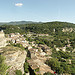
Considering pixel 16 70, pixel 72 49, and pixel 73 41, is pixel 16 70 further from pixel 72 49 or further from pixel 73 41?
pixel 73 41

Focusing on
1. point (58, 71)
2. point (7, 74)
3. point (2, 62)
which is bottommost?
point (58, 71)

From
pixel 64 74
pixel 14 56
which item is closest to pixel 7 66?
pixel 14 56

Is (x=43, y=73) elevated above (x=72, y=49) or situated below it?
above

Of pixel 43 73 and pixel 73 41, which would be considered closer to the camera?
pixel 43 73

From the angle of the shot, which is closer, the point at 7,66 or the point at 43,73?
the point at 7,66

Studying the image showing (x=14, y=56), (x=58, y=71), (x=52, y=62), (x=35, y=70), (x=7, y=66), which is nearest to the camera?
(x=7, y=66)

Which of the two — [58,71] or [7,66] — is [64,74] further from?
[7,66]

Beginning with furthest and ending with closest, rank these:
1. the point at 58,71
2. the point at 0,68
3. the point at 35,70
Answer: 1. the point at 58,71
2. the point at 35,70
3. the point at 0,68

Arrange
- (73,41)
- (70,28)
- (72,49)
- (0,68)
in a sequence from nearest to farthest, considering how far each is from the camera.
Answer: (0,68), (72,49), (73,41), (70,28)

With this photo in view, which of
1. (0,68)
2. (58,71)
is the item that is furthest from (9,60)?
(58,71)
